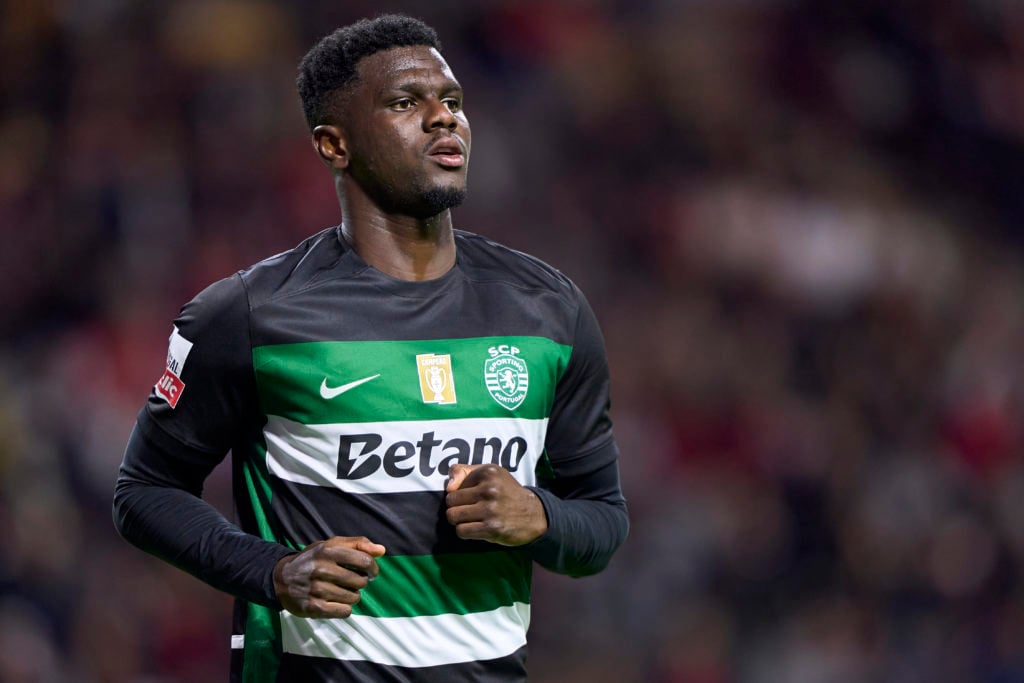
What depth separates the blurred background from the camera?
22.6ft

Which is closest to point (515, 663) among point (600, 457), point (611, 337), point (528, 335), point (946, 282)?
point (600, 457)

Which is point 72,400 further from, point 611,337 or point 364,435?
point 364,435

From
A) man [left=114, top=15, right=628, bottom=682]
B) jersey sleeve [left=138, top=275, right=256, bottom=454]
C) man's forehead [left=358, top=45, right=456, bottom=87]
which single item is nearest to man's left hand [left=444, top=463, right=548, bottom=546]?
man [left=114, top=15, right=628, bottom=682]

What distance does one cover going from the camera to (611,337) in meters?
8.13

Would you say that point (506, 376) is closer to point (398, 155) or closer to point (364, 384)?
point (364, 384)

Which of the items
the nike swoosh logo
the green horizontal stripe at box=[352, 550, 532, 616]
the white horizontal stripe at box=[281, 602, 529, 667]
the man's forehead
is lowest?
the white horizontal stripe at box=[281, 602, 529, 667]

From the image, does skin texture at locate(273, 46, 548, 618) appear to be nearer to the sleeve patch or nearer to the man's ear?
the man's ear

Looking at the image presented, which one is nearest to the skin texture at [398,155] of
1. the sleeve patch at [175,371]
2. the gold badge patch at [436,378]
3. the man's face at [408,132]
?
the man's face at [408,132]

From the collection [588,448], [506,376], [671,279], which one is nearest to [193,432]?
[506,376]

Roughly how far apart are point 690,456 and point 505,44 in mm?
Answer: 3376

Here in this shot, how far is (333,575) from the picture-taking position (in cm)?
252

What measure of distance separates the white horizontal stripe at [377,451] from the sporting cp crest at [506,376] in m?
0.05

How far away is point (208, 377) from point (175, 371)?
0.29 ft

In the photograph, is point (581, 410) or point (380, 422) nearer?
point (380, 422)
